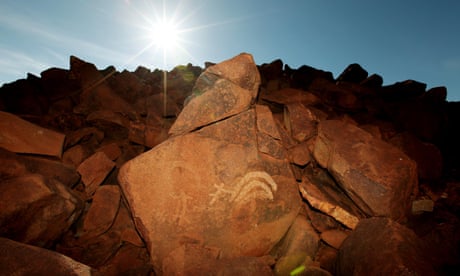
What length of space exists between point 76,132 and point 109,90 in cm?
106

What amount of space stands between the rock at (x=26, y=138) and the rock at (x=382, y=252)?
344 cm

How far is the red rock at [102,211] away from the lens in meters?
2.21

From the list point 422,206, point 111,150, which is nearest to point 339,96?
point 422,206

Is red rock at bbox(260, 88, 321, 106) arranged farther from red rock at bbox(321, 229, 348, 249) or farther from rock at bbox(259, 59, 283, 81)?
red rock at bbox(321, 229, 348, 249)

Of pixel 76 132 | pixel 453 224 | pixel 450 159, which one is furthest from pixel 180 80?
pixel 450 159

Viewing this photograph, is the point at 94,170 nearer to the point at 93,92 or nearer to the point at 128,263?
the point at 128,263

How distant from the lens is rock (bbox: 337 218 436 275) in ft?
4.33

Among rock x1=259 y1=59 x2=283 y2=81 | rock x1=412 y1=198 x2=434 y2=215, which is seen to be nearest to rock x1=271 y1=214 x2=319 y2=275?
rock x1=412 y1=198 x2=434 y2=215

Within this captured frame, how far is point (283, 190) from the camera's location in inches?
87.9

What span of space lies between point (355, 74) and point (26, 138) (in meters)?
6.38

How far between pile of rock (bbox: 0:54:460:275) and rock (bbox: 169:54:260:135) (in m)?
0.01

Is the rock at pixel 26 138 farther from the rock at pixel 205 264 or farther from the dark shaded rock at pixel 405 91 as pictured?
the dark shaded rock at pixel 405 91

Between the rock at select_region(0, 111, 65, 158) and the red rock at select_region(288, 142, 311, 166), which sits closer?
the rock at select_region(0, 111, 65, 158)

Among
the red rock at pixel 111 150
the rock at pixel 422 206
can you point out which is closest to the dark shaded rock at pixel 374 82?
the rock at pixel 422 206
